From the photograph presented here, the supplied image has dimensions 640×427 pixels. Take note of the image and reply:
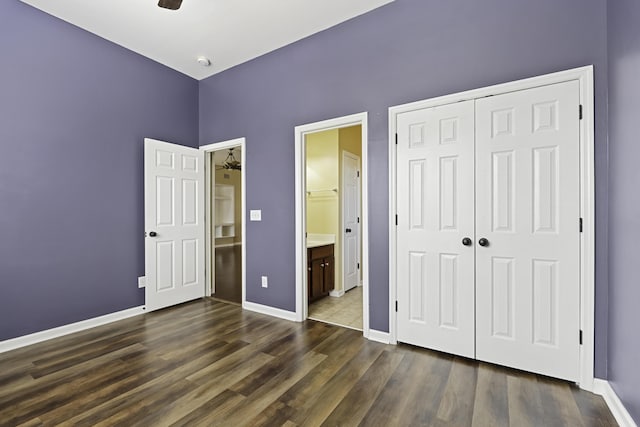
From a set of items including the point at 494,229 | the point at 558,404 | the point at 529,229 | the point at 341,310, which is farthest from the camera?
the point at 341,310

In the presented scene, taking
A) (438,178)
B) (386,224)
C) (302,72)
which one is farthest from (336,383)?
(302,72)

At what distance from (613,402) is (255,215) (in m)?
3.39

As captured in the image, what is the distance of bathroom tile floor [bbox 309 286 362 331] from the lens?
3.20m

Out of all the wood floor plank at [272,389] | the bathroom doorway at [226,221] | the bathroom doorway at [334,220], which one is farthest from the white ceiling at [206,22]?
the wood floor plank at [272,389]

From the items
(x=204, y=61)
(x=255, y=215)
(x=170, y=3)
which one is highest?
(x=204, y=61)

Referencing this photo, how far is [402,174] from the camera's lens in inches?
103

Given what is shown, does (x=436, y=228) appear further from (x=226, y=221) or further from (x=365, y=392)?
(x=226, y=221)

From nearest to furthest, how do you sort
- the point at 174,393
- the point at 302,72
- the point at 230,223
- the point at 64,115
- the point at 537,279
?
the point at 174,393 → the point at 537,279 → the point at 64,115 → the point at 302,72 → the point at 230,223

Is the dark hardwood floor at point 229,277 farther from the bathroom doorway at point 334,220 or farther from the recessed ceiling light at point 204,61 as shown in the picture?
the recessed ceiling light at point 204,61

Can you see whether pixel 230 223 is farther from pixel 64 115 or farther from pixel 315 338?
pixel 315 338

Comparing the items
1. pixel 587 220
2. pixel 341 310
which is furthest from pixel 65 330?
pixel 587 220

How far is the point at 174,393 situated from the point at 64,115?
9.55ft

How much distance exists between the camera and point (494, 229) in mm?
2250

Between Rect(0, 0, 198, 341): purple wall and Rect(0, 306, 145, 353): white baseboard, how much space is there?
0.06 meters
